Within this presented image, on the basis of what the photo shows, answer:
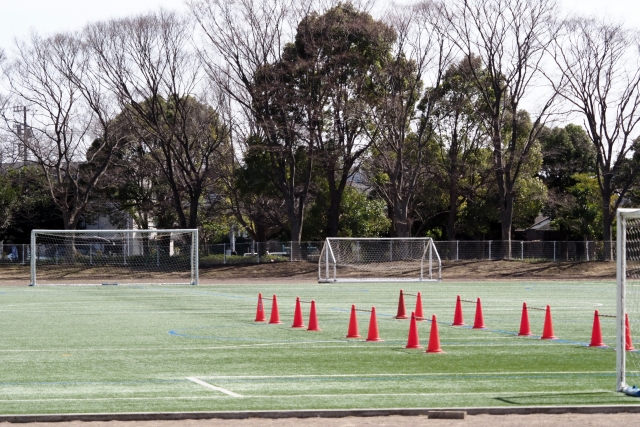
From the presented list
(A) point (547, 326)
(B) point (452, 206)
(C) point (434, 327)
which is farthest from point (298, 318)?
(B) point (452, 206)

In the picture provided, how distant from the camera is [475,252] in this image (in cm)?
6031

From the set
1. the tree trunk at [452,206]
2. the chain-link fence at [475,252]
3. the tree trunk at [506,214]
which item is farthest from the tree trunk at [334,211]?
the tree trunk at [506,214]

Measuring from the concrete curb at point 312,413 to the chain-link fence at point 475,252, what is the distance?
49125 millimetres

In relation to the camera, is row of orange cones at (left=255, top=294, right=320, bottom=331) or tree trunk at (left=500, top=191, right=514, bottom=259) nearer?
row of orange cones at (left=255, top=294, right=320, bottom=331)

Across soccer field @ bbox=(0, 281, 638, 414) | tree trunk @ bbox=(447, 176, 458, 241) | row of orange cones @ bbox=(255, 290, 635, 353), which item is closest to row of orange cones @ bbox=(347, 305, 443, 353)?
row of orange cones @ bbox=(255, 290, 635, 353)

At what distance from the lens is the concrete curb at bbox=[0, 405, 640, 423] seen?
1020 centimetres

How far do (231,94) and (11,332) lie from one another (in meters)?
42.8

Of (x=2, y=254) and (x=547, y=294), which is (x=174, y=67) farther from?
(x=547, y=294)

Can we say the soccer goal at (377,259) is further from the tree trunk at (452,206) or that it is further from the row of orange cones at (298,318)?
the row of orange cones at (298,318)

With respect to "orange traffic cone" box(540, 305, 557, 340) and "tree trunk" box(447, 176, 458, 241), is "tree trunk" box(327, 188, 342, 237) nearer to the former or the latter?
"tree trunk" box(447, 176, 458, 241)

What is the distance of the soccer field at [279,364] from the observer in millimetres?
11484

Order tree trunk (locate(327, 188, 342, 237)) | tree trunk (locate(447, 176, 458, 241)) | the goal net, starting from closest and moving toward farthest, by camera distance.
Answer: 1. the goal net
2. tree trunk (locate(327, 188, 342, 237))
3. tree trunk (locate(447, 176, 458, 241))

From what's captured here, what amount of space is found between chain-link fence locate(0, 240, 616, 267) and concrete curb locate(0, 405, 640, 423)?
1934 inches

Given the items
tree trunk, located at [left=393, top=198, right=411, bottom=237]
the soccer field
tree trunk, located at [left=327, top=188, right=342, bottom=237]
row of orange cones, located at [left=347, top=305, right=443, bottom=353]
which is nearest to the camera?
the soccer field
